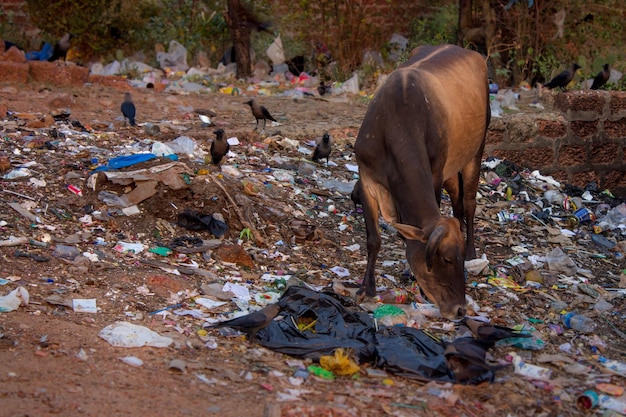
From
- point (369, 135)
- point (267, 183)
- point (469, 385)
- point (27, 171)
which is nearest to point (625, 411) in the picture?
point (469, 385)

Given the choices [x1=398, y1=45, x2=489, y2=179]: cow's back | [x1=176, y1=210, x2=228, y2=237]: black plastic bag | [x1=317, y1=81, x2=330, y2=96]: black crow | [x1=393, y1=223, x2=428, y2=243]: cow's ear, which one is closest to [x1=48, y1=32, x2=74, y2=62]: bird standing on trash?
[x1=317, y1=81, x2=330, y2=96]: black crow

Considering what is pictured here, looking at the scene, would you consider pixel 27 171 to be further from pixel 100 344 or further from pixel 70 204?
pixel 100 344

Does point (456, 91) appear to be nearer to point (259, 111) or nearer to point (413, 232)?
point (413, 232)

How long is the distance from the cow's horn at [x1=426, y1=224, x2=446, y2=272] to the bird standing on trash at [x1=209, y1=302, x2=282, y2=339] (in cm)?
98

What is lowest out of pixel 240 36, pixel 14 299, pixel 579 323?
pixel 579 323

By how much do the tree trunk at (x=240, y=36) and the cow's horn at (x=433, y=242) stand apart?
7308 mm

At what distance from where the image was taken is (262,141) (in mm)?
8359

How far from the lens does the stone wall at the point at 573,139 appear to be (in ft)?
31.0

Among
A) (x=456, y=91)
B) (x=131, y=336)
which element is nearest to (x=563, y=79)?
(x=456, y=91)

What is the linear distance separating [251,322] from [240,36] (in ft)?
25.2

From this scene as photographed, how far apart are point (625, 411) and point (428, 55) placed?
339 cm

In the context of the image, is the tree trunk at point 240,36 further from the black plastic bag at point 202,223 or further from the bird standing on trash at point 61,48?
the black plastic bag at point 202,223

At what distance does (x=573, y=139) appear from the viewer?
968 cm

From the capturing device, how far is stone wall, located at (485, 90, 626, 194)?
9.44 metres
